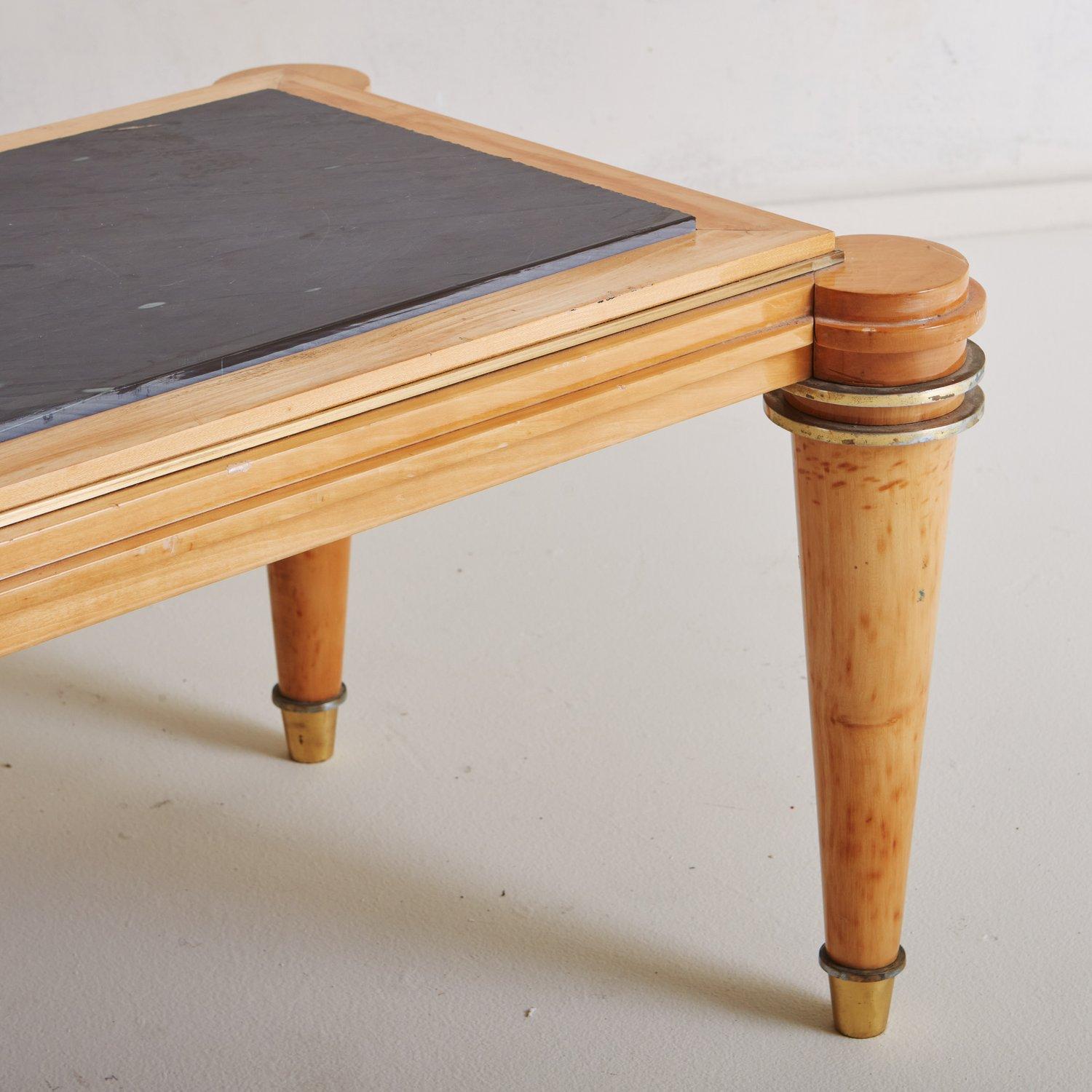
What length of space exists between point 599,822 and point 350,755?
241mm

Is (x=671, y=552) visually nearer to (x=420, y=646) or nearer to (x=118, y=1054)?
(x=420, y=646)

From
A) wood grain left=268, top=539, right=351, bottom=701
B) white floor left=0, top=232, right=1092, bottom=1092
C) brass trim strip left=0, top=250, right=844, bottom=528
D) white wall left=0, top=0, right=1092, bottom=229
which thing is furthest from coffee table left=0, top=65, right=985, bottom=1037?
white wall left=0, top=0, right=1092, bottom=229

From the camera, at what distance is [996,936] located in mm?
1077

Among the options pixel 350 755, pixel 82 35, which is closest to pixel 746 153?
pixel 82 35

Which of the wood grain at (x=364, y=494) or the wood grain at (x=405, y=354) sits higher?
the wood grain at (x=405, y=354)

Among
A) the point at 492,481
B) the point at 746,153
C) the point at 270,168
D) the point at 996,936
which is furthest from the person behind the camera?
the point at 746,153

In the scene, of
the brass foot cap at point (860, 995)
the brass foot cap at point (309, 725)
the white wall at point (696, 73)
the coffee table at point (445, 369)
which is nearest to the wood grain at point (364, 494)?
the coffee table at point (445, 369)

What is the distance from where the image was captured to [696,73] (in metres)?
2.61

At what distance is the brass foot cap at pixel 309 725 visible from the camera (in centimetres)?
128

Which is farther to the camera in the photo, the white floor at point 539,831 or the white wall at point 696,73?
the white wall at point 696,73

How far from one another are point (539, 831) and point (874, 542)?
0.48 m

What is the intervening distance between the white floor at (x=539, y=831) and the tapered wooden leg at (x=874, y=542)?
0.40ft

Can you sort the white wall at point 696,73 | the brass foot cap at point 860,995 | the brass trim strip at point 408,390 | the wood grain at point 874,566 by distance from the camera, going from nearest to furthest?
the brass trim strip at point 408,390 < the wood grain at point 874,566 < the brass foot cap at point 860,995 < the white wall at point 696,73

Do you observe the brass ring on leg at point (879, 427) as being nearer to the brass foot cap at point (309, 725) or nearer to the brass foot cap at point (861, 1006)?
the brass foot cap at point (861, 1006)
